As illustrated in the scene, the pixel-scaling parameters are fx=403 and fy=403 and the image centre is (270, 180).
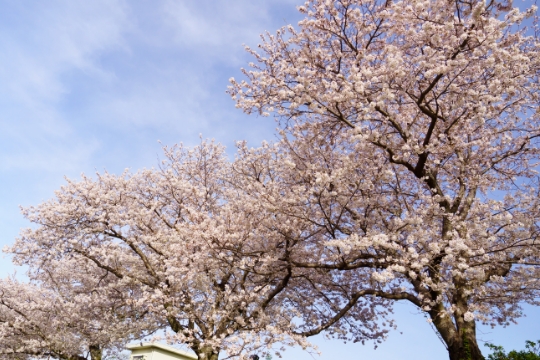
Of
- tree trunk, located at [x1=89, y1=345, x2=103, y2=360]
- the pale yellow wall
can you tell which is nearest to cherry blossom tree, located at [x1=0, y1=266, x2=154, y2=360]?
tree trunk, located at [x1=89, y1=345, x2=103, y2=360]

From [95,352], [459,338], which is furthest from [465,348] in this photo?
[95,352]

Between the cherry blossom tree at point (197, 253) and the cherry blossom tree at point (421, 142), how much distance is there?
1.27 metres

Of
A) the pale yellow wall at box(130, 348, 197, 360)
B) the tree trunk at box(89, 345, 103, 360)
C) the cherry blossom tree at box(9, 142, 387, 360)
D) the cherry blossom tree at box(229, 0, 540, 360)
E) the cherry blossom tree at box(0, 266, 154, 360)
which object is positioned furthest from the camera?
the tree trunk at box(89, 345, 103, 360)

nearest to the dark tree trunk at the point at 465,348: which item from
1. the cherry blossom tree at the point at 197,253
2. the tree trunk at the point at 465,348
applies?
the tree trunk at the point at 465,348

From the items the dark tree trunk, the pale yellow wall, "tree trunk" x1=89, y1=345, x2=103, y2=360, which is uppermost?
"tree trunk" x1=89, y1=345, x2=103, y2=360

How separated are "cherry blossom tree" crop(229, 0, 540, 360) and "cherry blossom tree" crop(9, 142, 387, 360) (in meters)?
1.27

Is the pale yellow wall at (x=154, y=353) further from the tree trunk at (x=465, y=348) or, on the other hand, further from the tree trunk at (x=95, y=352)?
the tree trunk at (x=465, y=348)

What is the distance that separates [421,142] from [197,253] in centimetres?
581

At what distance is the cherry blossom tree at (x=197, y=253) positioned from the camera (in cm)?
991

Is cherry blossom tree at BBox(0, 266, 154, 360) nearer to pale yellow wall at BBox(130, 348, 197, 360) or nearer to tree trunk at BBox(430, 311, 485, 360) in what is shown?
pale yellow wall at BBox(130, 348, 197, 360)

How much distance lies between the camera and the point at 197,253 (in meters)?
9.49

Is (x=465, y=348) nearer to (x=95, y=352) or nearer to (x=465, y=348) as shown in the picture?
(x=465, y=348)

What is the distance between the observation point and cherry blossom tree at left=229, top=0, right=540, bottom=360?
7.48 m

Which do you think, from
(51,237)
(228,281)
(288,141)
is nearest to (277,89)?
(288,141)
